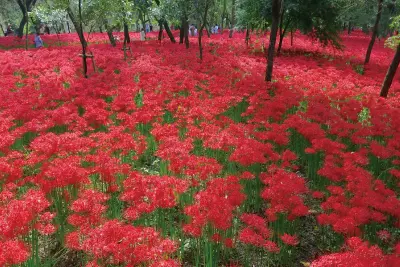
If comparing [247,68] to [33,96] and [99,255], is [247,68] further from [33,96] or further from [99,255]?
[99,255]

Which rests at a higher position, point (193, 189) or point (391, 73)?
point (391, 73)

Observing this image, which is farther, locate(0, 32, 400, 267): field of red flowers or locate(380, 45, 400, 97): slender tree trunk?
locate(380, 45, 400, 97): slender tree trunk

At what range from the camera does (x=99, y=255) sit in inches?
146

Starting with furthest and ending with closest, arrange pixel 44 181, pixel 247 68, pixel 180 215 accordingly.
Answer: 1. pixel 247 68
2. pixel 180 215
3. pixel 44 181

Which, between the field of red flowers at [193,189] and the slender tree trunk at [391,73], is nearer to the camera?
the field of red flowers at [193,189]

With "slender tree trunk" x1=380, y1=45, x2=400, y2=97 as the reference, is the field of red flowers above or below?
below

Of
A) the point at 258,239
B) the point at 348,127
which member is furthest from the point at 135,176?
the point at 348,127

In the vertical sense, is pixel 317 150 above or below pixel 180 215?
above

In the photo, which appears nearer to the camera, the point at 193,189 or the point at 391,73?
the point at 193,189

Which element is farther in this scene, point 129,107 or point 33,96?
point 33,96

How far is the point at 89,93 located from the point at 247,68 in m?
8.88

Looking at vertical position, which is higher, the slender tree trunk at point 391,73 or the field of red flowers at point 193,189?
the slender tree trunk at point 391,73

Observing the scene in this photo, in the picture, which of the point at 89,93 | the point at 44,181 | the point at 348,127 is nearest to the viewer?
the point at 44,181

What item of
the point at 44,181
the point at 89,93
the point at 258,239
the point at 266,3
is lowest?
the point at 258,239
